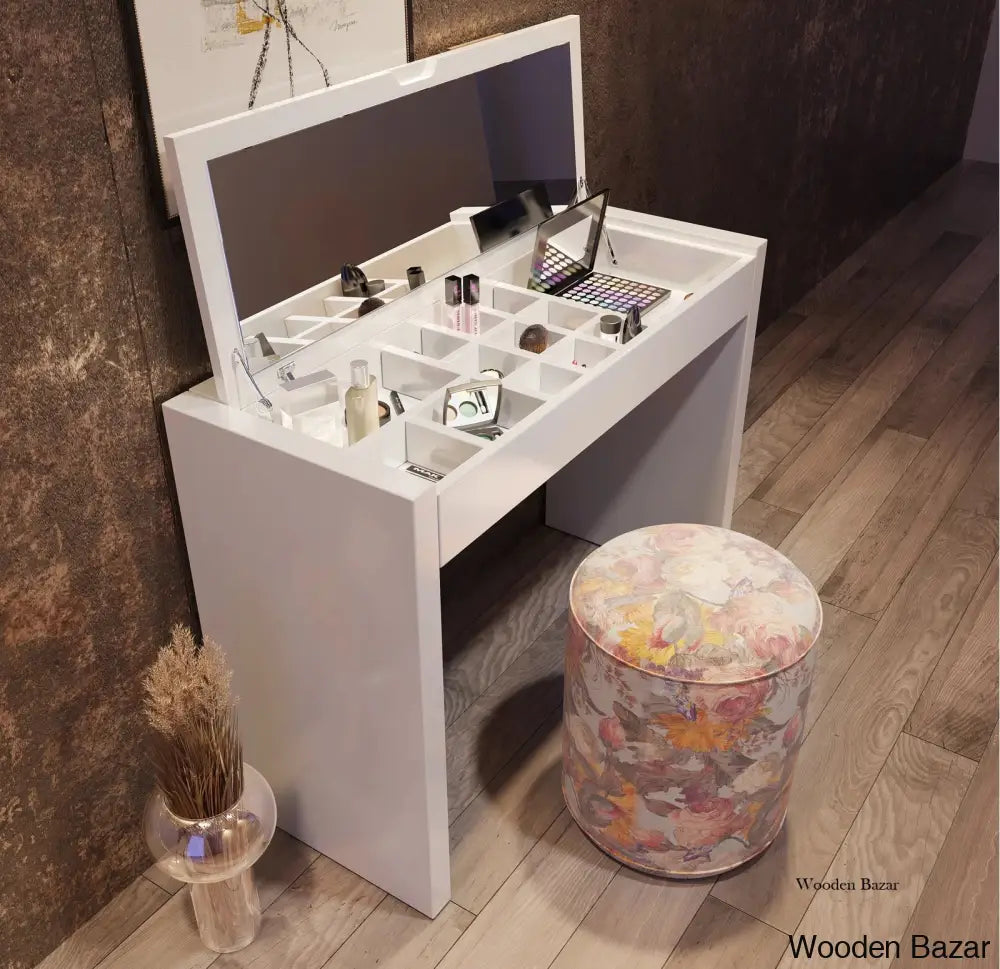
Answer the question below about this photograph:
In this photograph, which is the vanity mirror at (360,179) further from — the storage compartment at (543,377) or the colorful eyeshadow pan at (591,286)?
the storage compartment at (543,377)

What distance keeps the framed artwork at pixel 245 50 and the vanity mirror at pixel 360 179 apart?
0.05 metres

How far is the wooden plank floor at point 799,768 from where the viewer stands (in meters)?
1.71

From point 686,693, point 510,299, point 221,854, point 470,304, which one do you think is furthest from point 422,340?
point 221,854

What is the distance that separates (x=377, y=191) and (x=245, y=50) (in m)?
0.30

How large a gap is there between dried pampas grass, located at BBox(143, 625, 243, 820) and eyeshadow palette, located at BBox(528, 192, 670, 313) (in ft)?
2.90

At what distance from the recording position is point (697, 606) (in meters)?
1.63

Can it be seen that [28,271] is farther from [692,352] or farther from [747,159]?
[747,159]

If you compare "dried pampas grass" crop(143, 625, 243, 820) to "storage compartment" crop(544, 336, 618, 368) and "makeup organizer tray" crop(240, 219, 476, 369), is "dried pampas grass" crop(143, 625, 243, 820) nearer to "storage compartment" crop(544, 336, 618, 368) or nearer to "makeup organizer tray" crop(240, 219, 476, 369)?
"makeup organizer tray" crop(240, 219, 476, 369)

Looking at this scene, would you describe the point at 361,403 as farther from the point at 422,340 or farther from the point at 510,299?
the point at 510,299

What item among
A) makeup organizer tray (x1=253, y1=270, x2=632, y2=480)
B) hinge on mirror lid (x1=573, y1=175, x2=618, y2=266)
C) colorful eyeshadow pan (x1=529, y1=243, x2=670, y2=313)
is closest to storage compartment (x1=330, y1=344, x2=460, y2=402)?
makeup organizer tray (x1=253, y1=270, x2=632, y2=480)

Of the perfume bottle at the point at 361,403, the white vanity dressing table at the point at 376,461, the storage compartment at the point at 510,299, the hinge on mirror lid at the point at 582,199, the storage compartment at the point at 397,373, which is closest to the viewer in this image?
the white vanity dressing table at the point at 376,461

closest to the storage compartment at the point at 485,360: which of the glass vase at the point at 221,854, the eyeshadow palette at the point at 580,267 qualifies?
the eyeshadow palette at the point at 580,267

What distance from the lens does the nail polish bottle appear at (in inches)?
70.6

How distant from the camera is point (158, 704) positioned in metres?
1.44
